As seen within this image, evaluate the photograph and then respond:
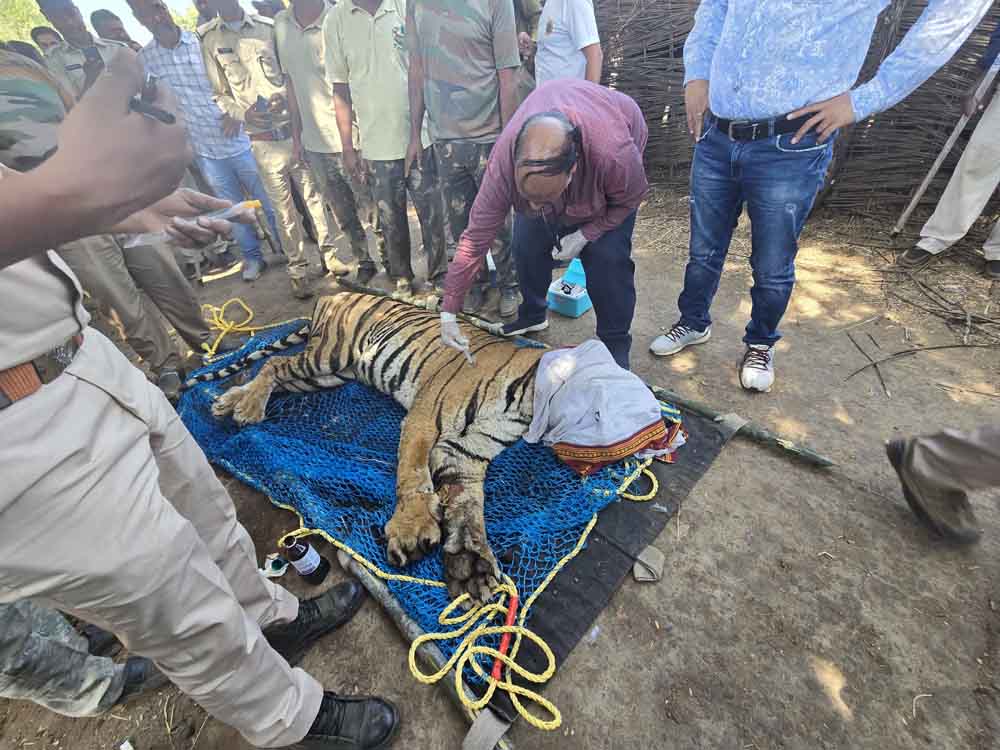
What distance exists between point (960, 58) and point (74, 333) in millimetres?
7167

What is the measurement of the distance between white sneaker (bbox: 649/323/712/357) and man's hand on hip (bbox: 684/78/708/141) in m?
1.46

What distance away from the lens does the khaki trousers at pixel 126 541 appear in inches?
38.4

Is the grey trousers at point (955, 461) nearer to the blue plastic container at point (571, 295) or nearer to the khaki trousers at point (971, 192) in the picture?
the blue plastic container at point (571, 295)

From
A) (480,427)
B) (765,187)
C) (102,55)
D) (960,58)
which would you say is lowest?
(480,427)

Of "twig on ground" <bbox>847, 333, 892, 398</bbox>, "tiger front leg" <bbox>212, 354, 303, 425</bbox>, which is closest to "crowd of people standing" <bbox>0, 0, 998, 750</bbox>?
"twig on ground" <bbox>847, 333, 892, 398</bbox>

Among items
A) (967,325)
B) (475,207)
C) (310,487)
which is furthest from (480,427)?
(967,325)

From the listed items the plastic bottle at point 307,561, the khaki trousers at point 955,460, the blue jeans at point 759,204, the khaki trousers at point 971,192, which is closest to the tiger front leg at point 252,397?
the plastic bottle at point 307,561

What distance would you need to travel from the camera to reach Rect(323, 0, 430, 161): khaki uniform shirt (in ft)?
13.6

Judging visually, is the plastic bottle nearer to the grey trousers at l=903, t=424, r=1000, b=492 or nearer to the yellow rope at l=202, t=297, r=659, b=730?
the yellow rope at l=202, t=297, r=659, b=730

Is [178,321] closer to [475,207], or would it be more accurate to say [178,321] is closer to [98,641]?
[98,641]

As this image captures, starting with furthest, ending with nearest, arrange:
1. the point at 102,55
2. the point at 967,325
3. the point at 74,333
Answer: the point at 967,325
the point at 74,333
the point at 102,55

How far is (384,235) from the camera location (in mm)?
4867

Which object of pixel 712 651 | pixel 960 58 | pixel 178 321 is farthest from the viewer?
pixel 960 58

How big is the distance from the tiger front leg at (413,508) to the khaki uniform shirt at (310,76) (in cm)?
388
